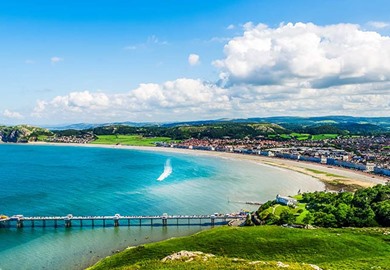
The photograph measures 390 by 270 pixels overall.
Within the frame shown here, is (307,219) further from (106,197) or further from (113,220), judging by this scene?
(106,197)

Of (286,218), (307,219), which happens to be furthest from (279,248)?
(307,219)

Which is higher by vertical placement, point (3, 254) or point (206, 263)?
point (206, 263)

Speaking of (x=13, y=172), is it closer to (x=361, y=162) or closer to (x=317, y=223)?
(x=317, y=223)

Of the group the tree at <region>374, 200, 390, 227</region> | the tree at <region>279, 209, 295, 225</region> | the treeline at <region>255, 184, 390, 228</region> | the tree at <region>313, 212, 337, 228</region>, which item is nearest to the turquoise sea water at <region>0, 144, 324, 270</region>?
the tree at <region>279, 209, 295, 225</region>

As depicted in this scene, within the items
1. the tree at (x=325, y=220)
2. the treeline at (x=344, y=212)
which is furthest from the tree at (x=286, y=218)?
the tree at (x=325, y=220)

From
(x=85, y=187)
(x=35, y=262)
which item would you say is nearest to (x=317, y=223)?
(x=35, y=262)

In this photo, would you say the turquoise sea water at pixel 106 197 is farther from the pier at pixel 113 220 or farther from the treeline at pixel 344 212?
the treeline at pixel 344 212
